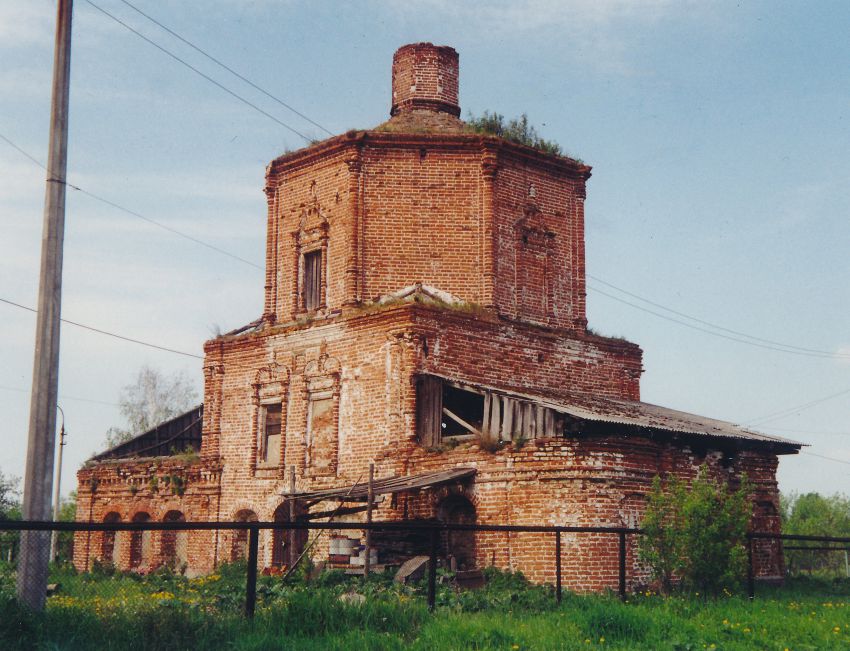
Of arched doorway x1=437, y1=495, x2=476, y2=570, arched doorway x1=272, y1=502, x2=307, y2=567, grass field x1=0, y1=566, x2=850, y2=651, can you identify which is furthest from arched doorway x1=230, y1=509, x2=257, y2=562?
grass field x1=0, y1=566, x2=850, y2=651

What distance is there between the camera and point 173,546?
23.4 metres

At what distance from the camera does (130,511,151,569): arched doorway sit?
23.9 m

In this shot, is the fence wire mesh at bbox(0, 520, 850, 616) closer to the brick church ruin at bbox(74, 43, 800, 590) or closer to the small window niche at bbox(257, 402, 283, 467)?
the brick church ruin at bbox(74, 43, 800, 590)

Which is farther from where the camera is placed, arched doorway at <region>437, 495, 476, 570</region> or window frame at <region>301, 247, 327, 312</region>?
window frame at <region>301, 247, 327, 312</region>

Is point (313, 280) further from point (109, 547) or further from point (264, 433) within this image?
point (109, 547)

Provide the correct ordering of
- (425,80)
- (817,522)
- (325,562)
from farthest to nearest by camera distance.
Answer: (817,522), (425,80), (325,562)

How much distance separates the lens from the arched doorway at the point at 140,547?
2392 centimetres

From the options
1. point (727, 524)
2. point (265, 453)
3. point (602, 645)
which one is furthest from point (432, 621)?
point (265, 453)

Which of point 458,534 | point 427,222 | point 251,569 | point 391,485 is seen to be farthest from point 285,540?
point 251,569

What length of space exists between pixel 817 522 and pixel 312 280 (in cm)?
3349

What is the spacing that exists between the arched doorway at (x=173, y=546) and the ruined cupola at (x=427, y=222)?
554 cm

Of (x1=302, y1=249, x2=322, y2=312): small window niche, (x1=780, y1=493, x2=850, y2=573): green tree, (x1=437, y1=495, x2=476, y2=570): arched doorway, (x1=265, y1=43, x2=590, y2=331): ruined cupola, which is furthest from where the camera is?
(x1=780, y1=493, x2=850, y2=573): green tree

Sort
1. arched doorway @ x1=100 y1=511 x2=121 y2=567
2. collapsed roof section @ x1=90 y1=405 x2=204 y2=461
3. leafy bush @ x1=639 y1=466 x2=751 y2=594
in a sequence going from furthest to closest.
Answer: collapsed roof section @ x1=90 y1=405 x2=204 y2=461
arched doorway @ x1=100 y1=511 x2=121 y2=567
leafy bush @ x1=639 y1=466 x2=751 y2=594

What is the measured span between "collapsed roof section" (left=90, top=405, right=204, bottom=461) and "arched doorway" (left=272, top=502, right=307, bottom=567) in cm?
579
